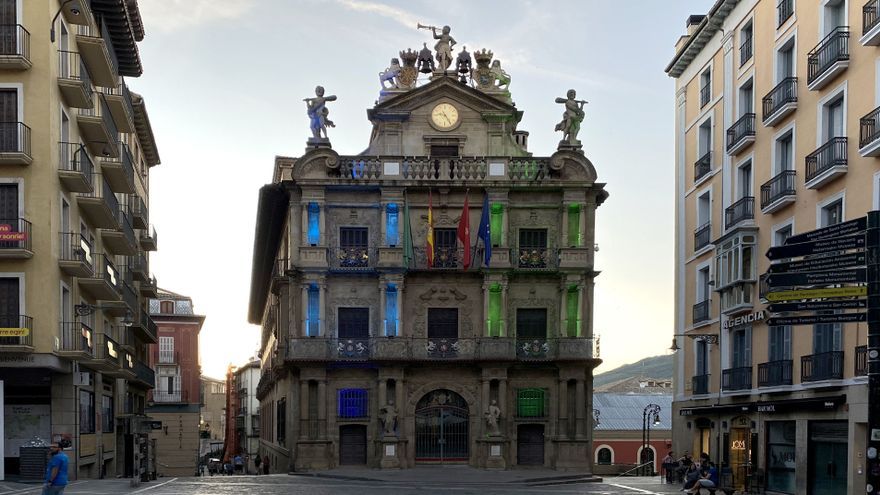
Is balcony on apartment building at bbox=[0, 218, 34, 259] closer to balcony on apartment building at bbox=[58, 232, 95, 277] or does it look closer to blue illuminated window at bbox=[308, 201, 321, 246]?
balcony on apartment building at bbox=[58, 232, 95, 277]

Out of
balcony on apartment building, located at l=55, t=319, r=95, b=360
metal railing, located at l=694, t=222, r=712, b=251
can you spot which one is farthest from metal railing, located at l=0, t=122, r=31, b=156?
metal railing, located at l=694, t=222, r=712, b=251

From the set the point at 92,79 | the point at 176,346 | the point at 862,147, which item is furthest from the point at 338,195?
the point at 176,346

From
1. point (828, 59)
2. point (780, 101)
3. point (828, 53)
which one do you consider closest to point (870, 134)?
point (828, 59)

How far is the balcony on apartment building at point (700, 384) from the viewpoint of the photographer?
41.6 m

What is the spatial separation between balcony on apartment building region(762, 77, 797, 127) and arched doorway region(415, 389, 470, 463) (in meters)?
20.7

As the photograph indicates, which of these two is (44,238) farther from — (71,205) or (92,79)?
(92,79)

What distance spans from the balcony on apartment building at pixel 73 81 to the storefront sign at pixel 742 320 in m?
22.8

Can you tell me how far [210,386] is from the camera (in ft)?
520

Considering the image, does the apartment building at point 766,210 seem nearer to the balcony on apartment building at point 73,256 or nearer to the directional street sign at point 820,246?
the directional street sign at point 820,246

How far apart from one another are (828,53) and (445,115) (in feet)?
75.8

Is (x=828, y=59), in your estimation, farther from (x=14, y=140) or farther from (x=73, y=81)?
(x=14, y=140)

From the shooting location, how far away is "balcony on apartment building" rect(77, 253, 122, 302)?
37.6 metres

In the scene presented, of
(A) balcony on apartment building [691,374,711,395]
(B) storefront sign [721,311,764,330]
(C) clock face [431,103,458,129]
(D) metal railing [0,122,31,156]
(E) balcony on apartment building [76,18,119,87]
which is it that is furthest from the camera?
(C) clock face [431,103,458,129]

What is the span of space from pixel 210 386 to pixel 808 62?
445 ft
